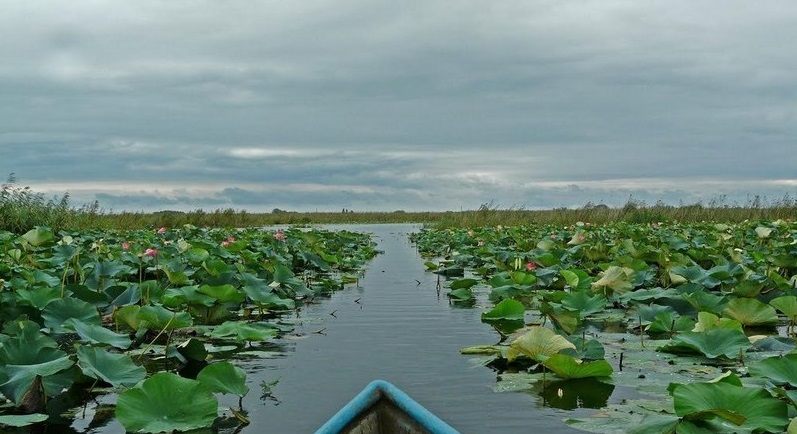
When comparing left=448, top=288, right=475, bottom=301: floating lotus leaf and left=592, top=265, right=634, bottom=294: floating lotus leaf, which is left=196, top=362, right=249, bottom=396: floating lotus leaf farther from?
left=448, top=288, right=475, bottom=301: floating lotus leaf

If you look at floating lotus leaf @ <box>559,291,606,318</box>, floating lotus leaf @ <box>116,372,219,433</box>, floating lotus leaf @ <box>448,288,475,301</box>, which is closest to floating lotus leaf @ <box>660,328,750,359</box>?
floating lotus leaf @ <box>559,291,606,318</box>

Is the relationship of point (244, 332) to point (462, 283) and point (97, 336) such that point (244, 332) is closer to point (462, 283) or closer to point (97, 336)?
point (97, 336)

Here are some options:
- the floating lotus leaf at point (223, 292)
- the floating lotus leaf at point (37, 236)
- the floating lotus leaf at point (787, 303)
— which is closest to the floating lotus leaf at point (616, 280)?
the floating lotus leaf at point (787, 303)

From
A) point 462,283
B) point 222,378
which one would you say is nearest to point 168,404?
point 222,378

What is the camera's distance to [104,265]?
6316 millimetres

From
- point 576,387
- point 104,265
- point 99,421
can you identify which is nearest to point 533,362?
point 576,387

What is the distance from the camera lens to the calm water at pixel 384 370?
129 inches

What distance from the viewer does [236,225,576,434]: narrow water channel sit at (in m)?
3.28

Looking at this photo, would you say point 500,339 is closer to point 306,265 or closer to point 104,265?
point 104,265

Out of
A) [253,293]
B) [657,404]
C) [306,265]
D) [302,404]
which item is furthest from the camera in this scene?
[306,265]

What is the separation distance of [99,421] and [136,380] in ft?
0.70

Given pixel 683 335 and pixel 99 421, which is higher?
pixel 683 335

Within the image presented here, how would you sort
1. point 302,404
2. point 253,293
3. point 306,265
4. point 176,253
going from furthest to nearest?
point 306,265 → point 176,253 → point 253,293 → point 302,404

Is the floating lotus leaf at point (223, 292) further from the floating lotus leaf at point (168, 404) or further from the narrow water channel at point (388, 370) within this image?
the floating lotus leaf at point (168, 404)
